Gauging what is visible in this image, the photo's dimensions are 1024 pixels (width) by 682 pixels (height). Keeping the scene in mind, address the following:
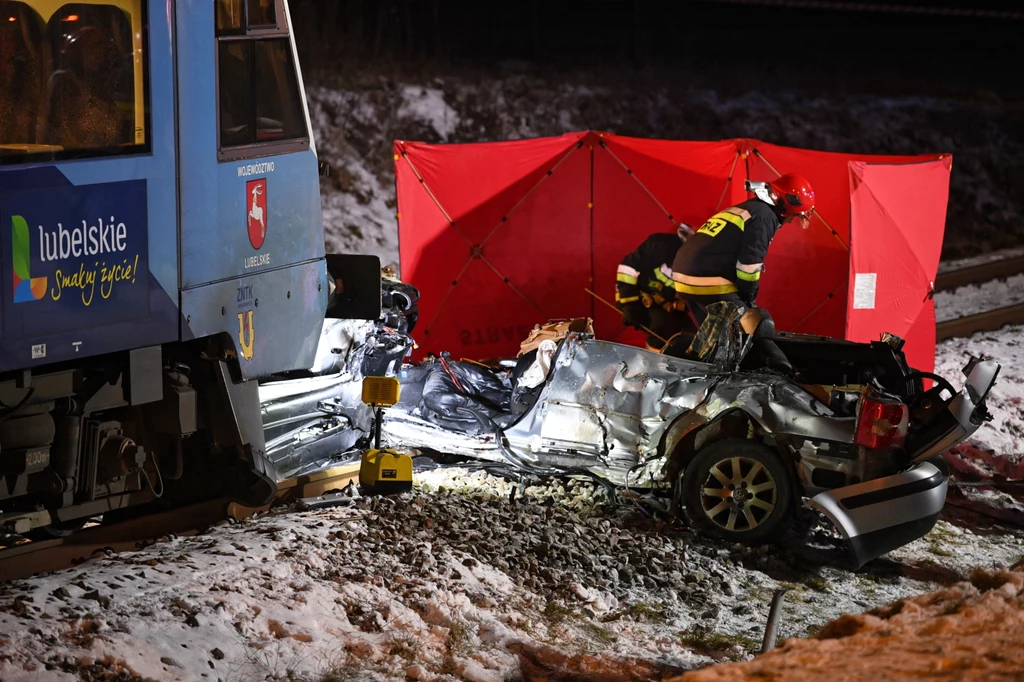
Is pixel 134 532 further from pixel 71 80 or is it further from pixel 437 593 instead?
pixel 71 80

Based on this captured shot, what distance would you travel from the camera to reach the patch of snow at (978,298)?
50.8 ft

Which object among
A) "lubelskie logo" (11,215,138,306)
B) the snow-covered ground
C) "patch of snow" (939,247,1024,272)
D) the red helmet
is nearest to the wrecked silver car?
the snow-covered ground

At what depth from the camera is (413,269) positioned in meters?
12.3

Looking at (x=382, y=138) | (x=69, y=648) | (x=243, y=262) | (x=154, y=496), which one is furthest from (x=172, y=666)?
(x=382, y=138)

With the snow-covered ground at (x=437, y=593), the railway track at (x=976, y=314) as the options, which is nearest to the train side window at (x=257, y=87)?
the snow-covered ground at (x=437, y=593)

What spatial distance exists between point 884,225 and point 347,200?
8508mm

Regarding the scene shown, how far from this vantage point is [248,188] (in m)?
7.02

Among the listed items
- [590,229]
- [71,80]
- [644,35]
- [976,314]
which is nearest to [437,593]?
[71,80]

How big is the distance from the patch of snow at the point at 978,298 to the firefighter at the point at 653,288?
5.04 m

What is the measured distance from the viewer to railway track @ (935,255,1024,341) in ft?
46.6

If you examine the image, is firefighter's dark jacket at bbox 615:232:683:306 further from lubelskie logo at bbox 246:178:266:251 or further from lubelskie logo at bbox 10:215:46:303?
lubelskie logo at bbox 10:215:46:303

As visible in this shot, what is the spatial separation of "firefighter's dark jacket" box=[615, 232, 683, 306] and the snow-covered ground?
3.56 m

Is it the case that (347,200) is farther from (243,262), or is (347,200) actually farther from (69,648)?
(69,648)

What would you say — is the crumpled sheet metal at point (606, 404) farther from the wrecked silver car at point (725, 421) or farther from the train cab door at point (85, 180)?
the train cab door at point (85, 180)
